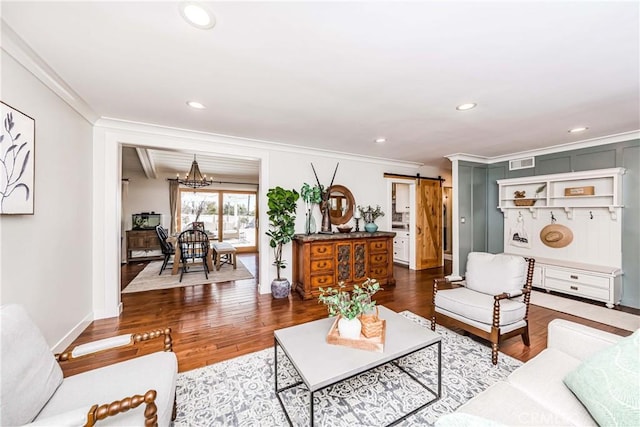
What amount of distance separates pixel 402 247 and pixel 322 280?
123 inches

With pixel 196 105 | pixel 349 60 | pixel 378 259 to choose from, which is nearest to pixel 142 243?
pixel 196 105

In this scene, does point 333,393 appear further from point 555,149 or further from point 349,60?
point 555,149

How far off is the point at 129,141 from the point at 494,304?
4.43 metres

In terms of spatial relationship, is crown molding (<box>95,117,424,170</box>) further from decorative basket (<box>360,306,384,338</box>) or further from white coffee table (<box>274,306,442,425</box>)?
decorative basket (<box>360,306,384,338</box>)

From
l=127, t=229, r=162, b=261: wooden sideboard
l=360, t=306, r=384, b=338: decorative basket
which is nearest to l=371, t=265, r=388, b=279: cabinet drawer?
l=360, t=306, r=384, b=338: decorative basket

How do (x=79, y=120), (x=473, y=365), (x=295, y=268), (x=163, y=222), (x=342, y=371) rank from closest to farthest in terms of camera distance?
(x=342, y=371), (x=473, y=365), (x=79, y=120), (x=295, y=268), (x=163, y=222)

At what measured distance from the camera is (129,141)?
3.15m

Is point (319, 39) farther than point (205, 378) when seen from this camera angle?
No

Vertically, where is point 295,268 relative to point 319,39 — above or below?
below

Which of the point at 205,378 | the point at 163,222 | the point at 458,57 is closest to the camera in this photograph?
the point at 458,57

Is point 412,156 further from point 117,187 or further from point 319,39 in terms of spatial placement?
point 117,187

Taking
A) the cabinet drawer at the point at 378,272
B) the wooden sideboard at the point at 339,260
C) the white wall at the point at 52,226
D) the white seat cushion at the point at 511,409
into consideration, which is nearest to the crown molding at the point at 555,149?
the wooden sideboard at the point at 339,260

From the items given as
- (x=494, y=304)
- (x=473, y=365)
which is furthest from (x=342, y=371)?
(x=494, y=304)

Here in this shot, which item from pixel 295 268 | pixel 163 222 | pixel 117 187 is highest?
pixel 117 187
